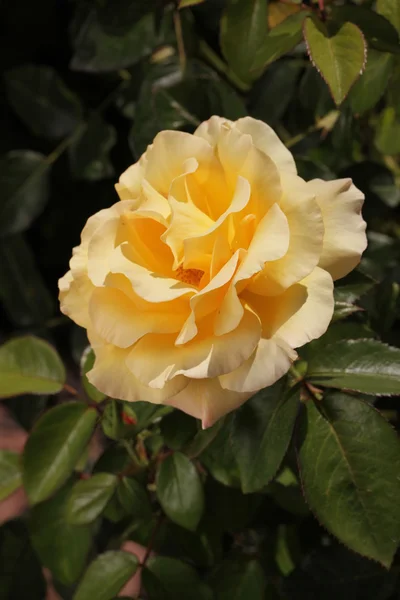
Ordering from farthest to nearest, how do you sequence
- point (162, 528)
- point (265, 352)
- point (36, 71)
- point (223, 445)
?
point (36, 71)
point (162, 528)
point (223, 445)
point (265, 352)

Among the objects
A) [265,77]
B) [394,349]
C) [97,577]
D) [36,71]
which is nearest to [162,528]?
[97,577]

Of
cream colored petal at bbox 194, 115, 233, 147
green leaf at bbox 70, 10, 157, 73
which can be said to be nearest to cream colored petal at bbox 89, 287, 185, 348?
cream colored petal at bbox 194, 115, 233, 147

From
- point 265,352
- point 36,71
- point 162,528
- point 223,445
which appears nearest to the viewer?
point 265,352

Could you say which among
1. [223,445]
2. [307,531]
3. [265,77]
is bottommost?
[307,531]

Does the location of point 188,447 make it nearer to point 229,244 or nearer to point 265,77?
point 229,244

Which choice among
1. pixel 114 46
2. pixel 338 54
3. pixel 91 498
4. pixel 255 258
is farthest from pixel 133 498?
pixel 114 46

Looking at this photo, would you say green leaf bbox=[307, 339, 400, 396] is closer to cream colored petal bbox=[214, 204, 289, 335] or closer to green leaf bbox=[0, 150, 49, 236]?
cream colored petal bbox=[214, 204, 289, 335]

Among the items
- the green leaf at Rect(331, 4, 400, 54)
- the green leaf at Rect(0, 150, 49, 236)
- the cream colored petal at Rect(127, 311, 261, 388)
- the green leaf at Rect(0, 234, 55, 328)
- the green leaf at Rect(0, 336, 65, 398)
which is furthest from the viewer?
the green leaf at Rect(0, 234, 55, 328)
